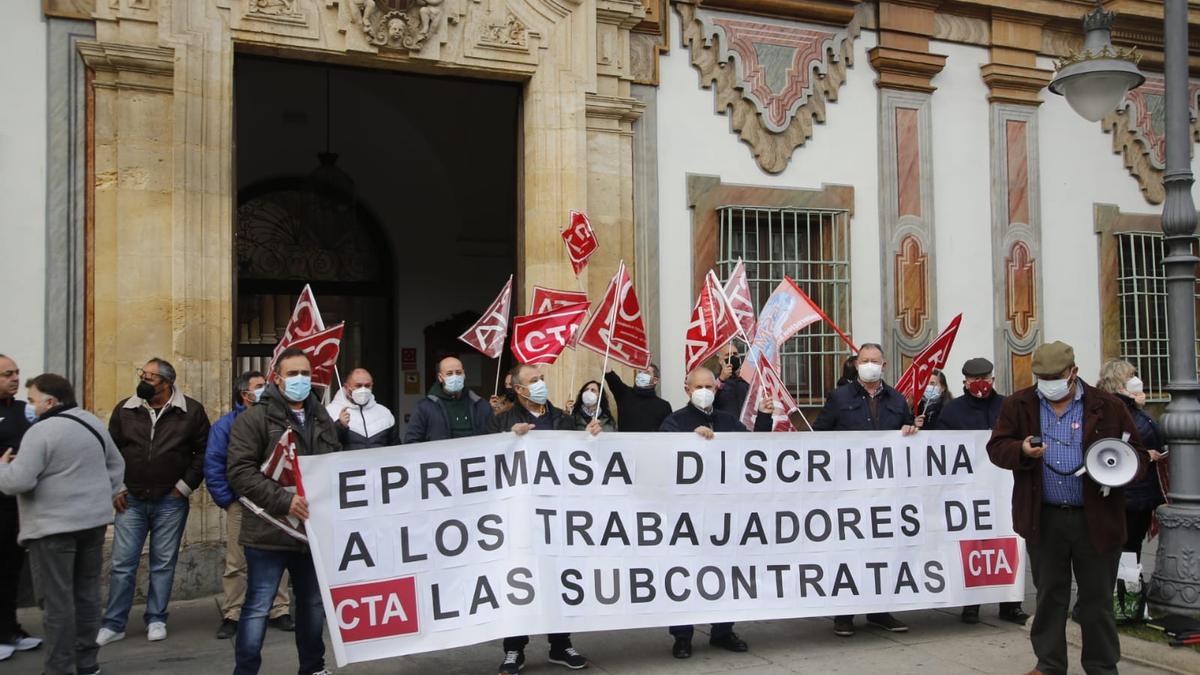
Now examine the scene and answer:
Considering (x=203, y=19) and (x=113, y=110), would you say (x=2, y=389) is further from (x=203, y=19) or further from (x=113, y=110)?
(x=203, y=19)

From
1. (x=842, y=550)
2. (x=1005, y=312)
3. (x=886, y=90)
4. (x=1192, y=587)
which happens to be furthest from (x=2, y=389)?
(x=1005, y=312)

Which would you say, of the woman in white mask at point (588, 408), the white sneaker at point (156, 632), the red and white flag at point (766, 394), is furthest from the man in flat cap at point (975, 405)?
the white sneaker at point (156, 632)

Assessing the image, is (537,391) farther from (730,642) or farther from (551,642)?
(730,642)

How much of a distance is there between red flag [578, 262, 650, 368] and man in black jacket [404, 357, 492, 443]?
3.15ft

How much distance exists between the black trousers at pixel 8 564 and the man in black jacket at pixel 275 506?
80.4 inches

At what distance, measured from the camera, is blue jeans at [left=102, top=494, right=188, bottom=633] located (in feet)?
21.9

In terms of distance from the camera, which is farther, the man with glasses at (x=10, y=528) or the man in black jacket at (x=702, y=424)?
the man with glasses at (x=10, y=528)

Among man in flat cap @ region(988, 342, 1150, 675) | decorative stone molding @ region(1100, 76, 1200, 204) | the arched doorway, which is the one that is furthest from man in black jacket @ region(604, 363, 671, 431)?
decorative stone molding @ region(1100, 76, 1200, 204)

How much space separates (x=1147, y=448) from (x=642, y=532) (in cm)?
333

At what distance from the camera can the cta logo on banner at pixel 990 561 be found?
6809 millimetres

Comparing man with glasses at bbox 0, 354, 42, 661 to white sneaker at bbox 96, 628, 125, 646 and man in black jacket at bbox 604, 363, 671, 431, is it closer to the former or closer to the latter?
white sneaker at bbox 96, 628, 125, 646

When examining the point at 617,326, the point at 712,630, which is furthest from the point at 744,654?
the point at 617,326

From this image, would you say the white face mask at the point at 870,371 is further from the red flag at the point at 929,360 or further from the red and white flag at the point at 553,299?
the red and white flag at the point at 553,299

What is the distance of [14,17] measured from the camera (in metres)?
7.60
